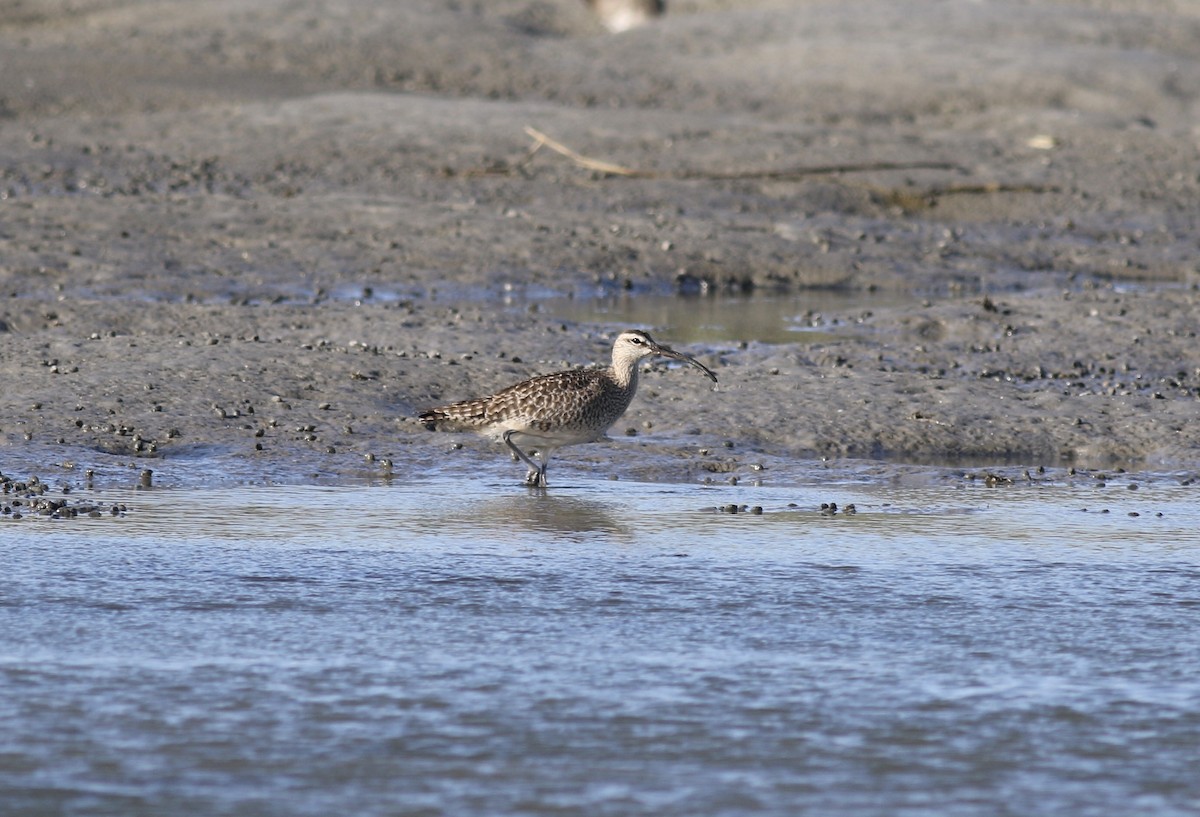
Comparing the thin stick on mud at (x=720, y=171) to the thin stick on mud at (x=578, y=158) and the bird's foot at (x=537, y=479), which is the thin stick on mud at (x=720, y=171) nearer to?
the thin stick on mud at (x=578, y=158)

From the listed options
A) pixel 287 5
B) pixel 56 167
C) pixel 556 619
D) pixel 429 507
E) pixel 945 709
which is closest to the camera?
pixel 945 709

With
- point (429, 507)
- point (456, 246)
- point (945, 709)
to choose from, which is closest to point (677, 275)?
point (456, 246)

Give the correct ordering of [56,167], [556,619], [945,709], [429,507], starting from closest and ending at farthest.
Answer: [945,709]
[556,619]
[429,507]
[56,167]

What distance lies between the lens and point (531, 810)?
5.58 m

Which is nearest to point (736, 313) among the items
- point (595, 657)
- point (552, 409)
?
point (552, 409)

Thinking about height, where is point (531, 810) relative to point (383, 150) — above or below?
below

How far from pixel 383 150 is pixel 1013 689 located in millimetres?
18687

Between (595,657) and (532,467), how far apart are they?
4397 mm

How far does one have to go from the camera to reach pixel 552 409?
11023 millimetres

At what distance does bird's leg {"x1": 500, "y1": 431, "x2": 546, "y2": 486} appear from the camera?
1103 cm

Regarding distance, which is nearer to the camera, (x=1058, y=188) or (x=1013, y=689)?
(x=1013, y=689)

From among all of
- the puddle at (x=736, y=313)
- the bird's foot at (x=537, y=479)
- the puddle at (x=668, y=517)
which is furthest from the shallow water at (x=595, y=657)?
the puddle at (x=736, y=313)

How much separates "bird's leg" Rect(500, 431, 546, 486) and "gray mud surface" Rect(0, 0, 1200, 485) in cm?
43

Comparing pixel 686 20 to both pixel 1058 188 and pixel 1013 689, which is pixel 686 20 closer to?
pixel 1058 188
